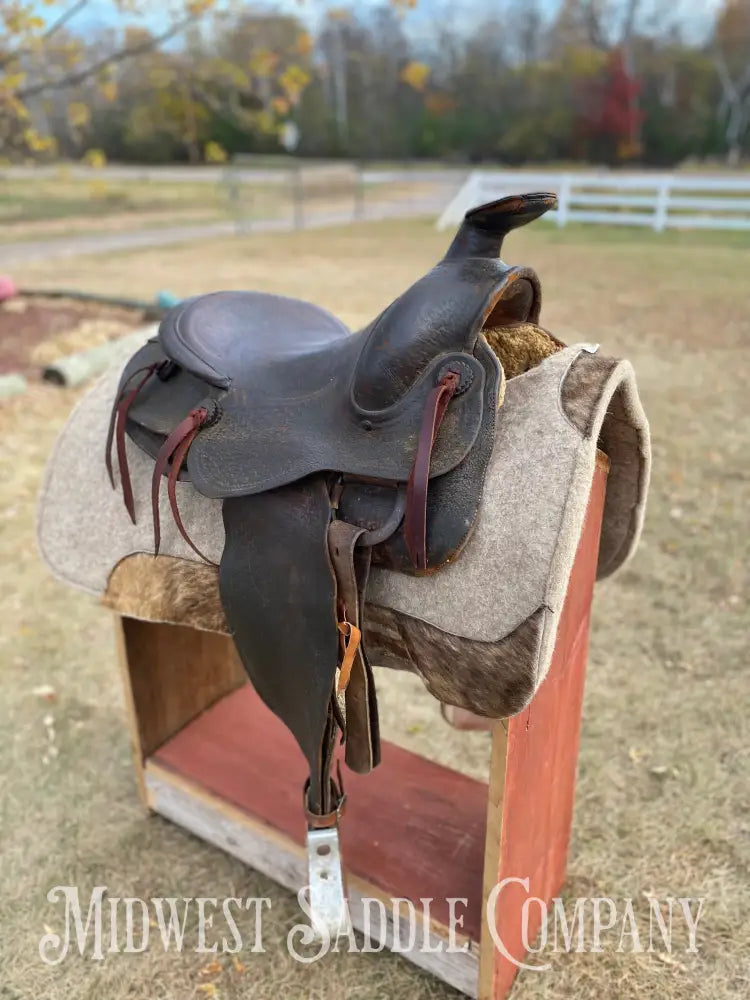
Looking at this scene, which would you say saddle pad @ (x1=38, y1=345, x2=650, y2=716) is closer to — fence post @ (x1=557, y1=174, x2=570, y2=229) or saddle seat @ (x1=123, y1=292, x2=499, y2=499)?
saddle seat @ (x1=123, y1=292, x2=499, y2=499)

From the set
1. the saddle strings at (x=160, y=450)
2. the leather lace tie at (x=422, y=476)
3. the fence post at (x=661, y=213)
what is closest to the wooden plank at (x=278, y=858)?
the saddle strings at (x=160, y=450)

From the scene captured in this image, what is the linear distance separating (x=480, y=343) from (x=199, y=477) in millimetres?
481

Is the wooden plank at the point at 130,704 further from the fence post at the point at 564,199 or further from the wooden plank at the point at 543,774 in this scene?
the fence post at the point at 564,199

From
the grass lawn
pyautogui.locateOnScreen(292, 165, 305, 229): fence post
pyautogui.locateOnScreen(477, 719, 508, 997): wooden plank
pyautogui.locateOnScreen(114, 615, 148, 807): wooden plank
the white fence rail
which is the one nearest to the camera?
pyautogui.locateOnScreen(477, 719, 508, 997): wooden plank

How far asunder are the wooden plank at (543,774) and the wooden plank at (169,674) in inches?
34.8

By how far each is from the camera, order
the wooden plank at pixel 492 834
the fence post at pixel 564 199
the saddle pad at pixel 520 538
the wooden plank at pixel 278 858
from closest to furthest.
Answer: the saddle pad at pixel 520 538, the wooden plank at pixel 492 834, the wooden plank at pixel 278 858, the fence post at pixel 564 199

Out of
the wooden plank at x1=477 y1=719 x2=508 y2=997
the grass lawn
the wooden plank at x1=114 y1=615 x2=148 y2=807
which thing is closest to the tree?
the grass lawn

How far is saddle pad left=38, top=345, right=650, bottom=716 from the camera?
970 millimetres

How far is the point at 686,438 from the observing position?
3.70 metres

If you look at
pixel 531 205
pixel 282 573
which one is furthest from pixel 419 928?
pixel 531 205

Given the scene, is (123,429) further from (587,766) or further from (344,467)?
(587,766)

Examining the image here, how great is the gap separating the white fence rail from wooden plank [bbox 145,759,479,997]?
8982 mm

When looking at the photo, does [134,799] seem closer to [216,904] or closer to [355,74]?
[216,904]

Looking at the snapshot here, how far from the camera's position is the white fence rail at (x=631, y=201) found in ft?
32.7
